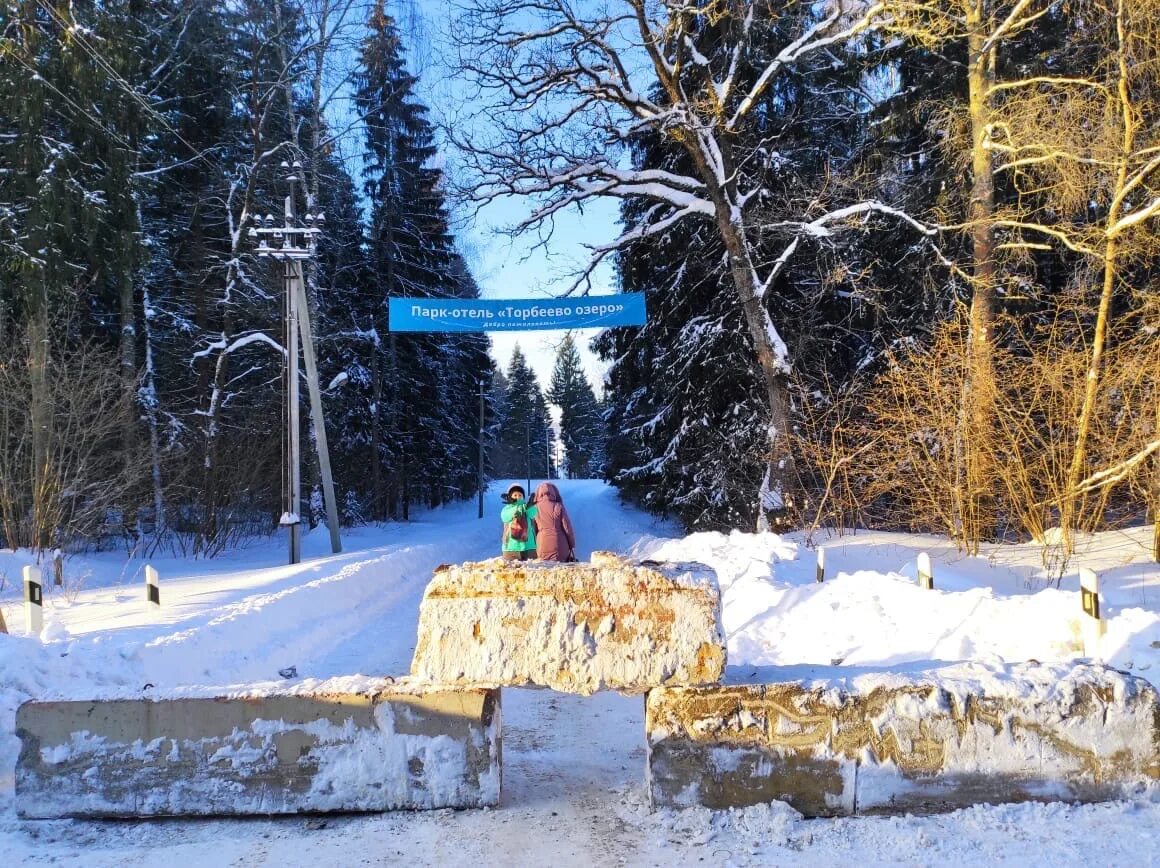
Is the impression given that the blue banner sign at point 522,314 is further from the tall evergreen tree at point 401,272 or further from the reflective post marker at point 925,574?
the tall evergreen tree at point 401,272

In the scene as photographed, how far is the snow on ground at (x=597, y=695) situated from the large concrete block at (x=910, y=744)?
4.5 inches

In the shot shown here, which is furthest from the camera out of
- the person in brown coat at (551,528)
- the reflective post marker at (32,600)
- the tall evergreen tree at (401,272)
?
the tall evergreen tree at (401,272)

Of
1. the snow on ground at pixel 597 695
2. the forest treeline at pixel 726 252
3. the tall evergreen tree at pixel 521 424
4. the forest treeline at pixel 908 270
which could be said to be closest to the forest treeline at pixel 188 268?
the forest treeline at pixel 726 252

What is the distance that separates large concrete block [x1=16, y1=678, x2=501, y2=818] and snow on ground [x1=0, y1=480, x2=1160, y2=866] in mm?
112

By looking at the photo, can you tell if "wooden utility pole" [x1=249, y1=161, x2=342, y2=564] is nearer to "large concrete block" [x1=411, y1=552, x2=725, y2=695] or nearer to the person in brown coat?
the person in brown coat

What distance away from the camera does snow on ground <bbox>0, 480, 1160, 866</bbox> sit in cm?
379

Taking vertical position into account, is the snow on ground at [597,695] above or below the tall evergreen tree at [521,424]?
below

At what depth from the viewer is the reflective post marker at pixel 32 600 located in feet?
25.6

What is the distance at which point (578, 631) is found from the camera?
4.29m

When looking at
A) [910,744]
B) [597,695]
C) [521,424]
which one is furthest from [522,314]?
[521,424]

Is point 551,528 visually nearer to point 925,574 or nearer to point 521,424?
point 925,574

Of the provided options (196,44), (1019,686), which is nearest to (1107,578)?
(1019,686)

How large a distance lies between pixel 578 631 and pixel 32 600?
21.9ft

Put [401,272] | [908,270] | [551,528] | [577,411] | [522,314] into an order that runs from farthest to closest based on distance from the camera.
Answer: [577,411], [401,272], [908,270], [522,314], [551,528]
